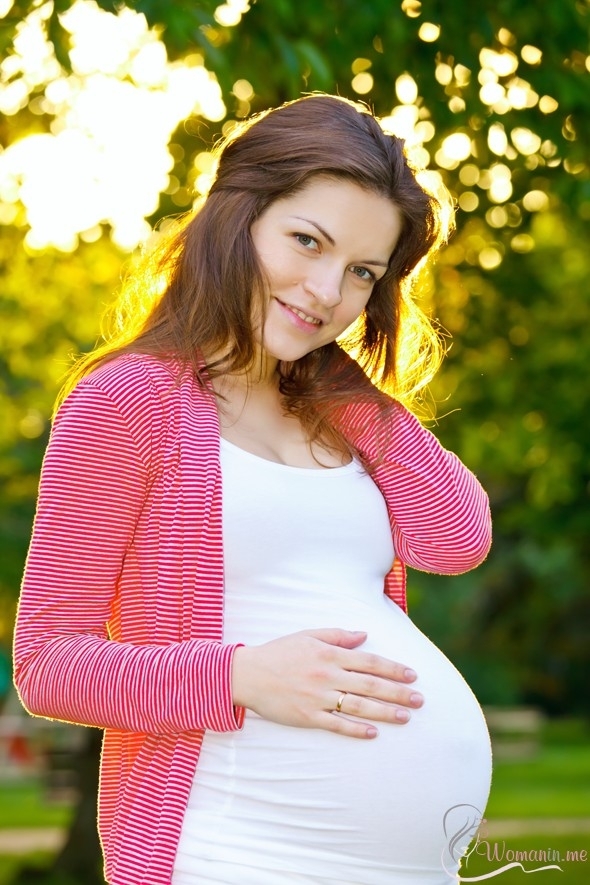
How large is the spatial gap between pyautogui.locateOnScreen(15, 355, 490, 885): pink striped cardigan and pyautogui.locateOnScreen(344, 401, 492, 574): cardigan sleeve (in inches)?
17.9

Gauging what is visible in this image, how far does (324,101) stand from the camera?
2.54m

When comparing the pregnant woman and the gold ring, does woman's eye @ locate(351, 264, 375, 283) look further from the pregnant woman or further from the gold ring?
the gold ring

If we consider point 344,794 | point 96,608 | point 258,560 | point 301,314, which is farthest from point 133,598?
point 301,314

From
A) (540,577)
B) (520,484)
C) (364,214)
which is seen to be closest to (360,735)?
(364,214)

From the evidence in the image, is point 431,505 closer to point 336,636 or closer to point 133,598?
point 336,636

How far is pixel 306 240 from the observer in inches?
93.2

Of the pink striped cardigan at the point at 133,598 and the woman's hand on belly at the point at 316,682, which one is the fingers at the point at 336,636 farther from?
the pink striped cardigan at the point at 133,598

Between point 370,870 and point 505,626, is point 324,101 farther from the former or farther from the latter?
point 505,626

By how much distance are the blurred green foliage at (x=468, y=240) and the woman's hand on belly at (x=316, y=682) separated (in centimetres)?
169

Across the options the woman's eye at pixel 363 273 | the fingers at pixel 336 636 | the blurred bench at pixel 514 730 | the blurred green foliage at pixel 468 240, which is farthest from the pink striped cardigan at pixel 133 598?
the blurred bench at pixel 514 730

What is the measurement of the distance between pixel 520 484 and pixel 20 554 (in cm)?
644

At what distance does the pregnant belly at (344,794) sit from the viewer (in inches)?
81.7

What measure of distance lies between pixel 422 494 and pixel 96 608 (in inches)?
28.9

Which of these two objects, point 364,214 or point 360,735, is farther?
point 364,214
